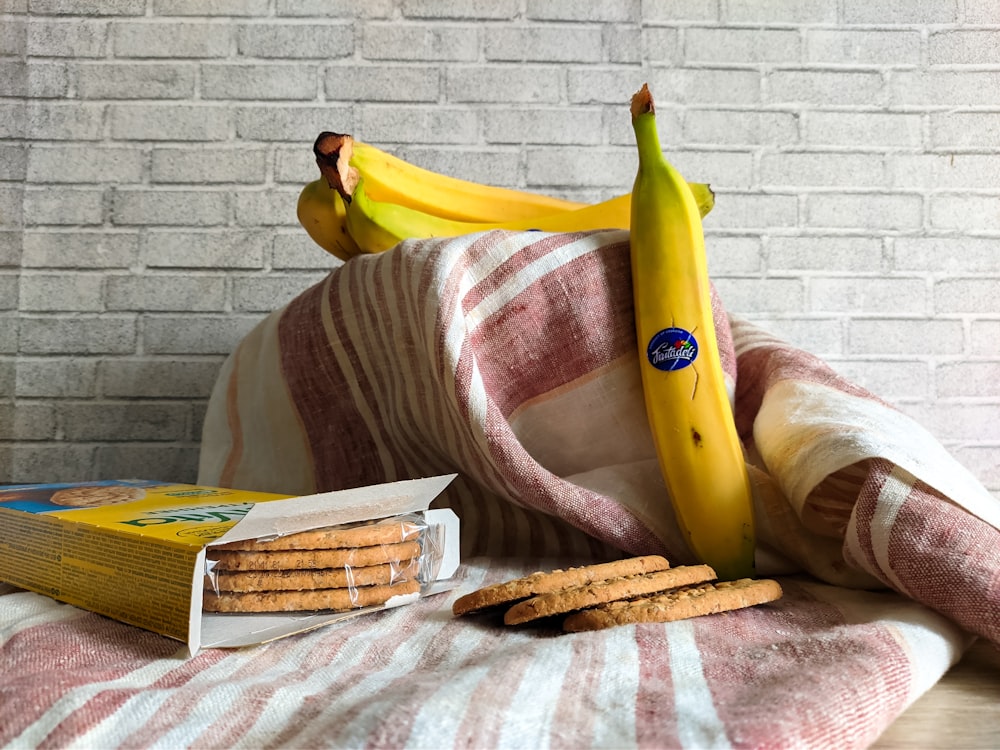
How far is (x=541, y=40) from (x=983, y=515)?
1.17 m

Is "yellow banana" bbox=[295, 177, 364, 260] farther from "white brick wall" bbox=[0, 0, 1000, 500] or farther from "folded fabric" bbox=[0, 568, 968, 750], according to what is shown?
"folded fabric" bbox=[0, 568, 968, 750]

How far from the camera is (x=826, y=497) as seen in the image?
27.7 inches

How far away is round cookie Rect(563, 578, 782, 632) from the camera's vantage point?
22.4 inches

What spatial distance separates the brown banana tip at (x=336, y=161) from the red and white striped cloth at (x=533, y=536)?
136 millimetres

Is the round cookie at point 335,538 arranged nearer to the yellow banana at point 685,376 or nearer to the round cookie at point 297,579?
the round cookie at point 297,579

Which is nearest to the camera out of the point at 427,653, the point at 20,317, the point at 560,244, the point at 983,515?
the point at 427,653

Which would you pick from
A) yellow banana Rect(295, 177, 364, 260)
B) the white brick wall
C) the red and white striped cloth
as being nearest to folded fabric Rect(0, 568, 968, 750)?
the red and white striped cloth

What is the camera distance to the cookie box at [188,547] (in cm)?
52

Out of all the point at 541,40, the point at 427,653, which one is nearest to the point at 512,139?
the point at 541,40

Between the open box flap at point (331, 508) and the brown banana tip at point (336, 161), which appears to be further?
the brown banana tip at point (336, 161)

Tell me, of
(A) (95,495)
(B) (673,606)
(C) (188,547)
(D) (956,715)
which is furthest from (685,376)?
(A) (95,495)

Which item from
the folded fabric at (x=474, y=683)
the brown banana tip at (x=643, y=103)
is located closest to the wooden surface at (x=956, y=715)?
the folded fabric at (x=474, y=683)

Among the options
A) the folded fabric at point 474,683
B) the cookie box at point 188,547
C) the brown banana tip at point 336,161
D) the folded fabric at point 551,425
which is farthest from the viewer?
the brown banana tip at point 336,161

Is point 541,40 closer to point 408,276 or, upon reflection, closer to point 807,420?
point 408,276
